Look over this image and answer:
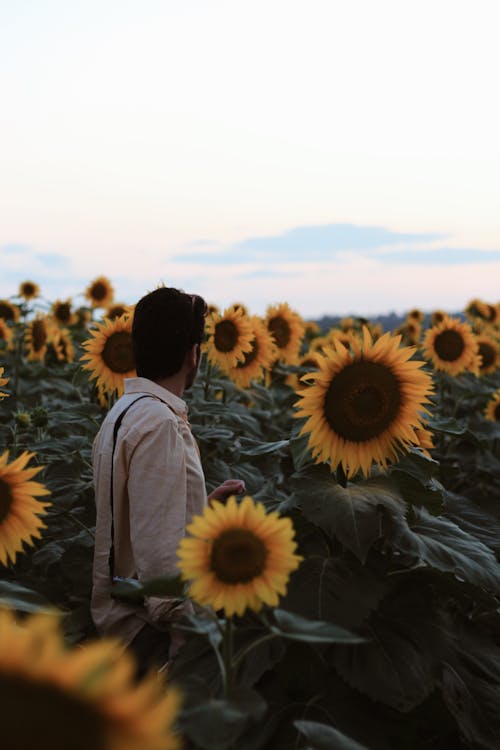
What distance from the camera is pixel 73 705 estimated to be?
773 millimetres

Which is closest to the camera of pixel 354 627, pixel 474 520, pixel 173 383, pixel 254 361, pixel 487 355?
pixel 354 627

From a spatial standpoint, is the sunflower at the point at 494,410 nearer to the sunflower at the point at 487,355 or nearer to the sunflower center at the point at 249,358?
the sunflower at the point at 487,355

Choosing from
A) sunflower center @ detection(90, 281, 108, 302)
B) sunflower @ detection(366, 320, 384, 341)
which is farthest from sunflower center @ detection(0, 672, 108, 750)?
sunflower center @ detection(90, 281, 108, 302)

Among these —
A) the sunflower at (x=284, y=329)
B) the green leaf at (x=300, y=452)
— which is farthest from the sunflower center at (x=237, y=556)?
the sunflower at (x=284, y=329)

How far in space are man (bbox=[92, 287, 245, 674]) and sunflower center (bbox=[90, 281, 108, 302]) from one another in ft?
18.3

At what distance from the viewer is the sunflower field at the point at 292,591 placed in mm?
841

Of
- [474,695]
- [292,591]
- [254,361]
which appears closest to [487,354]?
[254,361]

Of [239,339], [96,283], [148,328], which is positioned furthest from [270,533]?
[96,283]

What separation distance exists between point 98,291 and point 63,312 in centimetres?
41

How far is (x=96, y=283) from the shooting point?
8.32 m

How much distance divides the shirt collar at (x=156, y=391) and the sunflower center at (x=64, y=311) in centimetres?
554

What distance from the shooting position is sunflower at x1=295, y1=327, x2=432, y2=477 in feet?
8.29

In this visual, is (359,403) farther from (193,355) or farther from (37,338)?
(37,338)

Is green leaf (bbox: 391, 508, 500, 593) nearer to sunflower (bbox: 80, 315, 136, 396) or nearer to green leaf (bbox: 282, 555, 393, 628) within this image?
green leaf (bbox: 282, 555, 393, 628)
